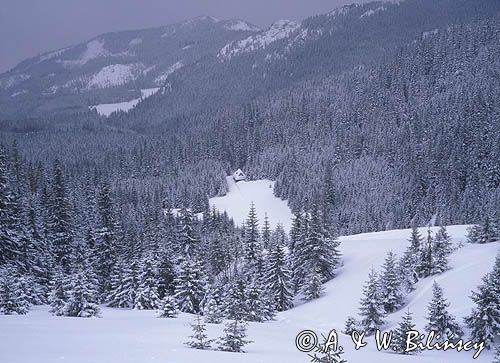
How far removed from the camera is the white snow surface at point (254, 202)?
110312mm

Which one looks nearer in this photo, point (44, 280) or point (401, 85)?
point (44, 280)

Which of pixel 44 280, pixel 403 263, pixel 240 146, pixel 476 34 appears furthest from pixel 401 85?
pixel 44 280

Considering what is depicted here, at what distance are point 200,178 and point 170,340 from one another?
12371 cm

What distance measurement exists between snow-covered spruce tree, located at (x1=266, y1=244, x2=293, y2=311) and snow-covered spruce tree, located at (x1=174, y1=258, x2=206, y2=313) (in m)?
10.0

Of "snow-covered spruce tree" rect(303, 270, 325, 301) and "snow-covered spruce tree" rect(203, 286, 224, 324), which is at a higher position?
"snow-covered spruce tree" rect(203, 286, 224, 324)

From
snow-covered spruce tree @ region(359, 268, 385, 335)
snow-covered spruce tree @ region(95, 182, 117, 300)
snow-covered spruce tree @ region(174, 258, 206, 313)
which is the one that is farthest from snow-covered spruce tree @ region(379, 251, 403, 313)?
snow-covered spruce tree @ region(95, 182, 117, 300)

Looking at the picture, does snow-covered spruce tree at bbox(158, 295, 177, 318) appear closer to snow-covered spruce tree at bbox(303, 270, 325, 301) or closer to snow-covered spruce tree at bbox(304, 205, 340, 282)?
snow-covered spruce tree at bbox(303, 270, 325, 301)

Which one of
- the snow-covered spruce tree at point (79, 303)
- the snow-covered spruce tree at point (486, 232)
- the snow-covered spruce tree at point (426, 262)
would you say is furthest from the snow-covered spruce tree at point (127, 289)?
the snow-covered spruce tree at point (486, 232)

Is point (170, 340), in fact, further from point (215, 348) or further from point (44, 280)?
point (44, 280)

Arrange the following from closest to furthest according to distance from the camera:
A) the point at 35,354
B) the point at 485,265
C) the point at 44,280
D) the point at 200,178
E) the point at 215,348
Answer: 1. the point at 35,354
2. the point at 215,348
3. the point at 485,265
4. the point at 44,280
5. the point at 200,178

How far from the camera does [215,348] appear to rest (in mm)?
15344

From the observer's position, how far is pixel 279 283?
41.2 meters

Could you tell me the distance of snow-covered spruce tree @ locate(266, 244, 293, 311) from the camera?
4097 centimetres

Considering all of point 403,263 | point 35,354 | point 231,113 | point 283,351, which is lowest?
point 403,263
